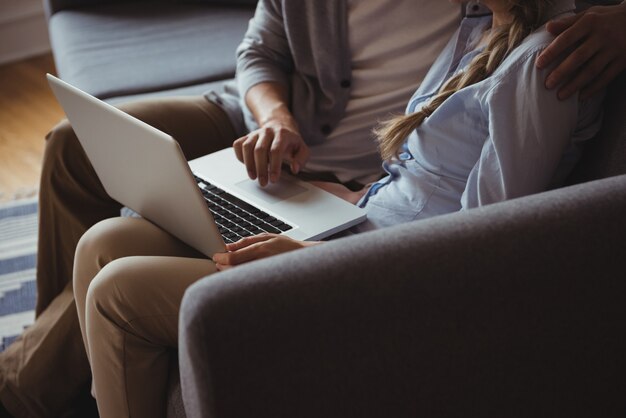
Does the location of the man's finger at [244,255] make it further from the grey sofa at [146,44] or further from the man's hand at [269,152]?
the grey sofa at [146,44]

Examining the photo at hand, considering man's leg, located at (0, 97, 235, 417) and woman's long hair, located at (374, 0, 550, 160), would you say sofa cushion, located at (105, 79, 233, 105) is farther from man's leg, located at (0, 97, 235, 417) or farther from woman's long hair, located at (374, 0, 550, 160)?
woman's long hair, located at (374, 0, 550, 160)

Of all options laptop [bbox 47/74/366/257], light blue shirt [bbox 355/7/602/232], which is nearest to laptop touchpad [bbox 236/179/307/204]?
laptop [bbox 47/74/366/257]

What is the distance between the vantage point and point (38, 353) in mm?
1479

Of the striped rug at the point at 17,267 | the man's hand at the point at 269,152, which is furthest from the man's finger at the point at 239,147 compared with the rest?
the striped rug at the point at 17,267

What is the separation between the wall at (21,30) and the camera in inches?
135

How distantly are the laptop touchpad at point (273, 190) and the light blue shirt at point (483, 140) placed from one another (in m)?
0.14

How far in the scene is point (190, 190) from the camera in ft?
3.46

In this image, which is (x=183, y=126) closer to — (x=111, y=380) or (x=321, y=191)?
(x=321, y=191)

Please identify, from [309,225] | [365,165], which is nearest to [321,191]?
[309,225]

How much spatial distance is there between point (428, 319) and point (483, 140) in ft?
1.29

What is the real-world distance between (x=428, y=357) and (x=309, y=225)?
449 millimetres

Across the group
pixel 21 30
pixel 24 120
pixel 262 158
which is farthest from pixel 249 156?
pixel 21 30

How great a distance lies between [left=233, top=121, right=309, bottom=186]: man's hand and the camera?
1.35 meters

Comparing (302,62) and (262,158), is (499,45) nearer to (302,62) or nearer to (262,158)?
(262,158)
